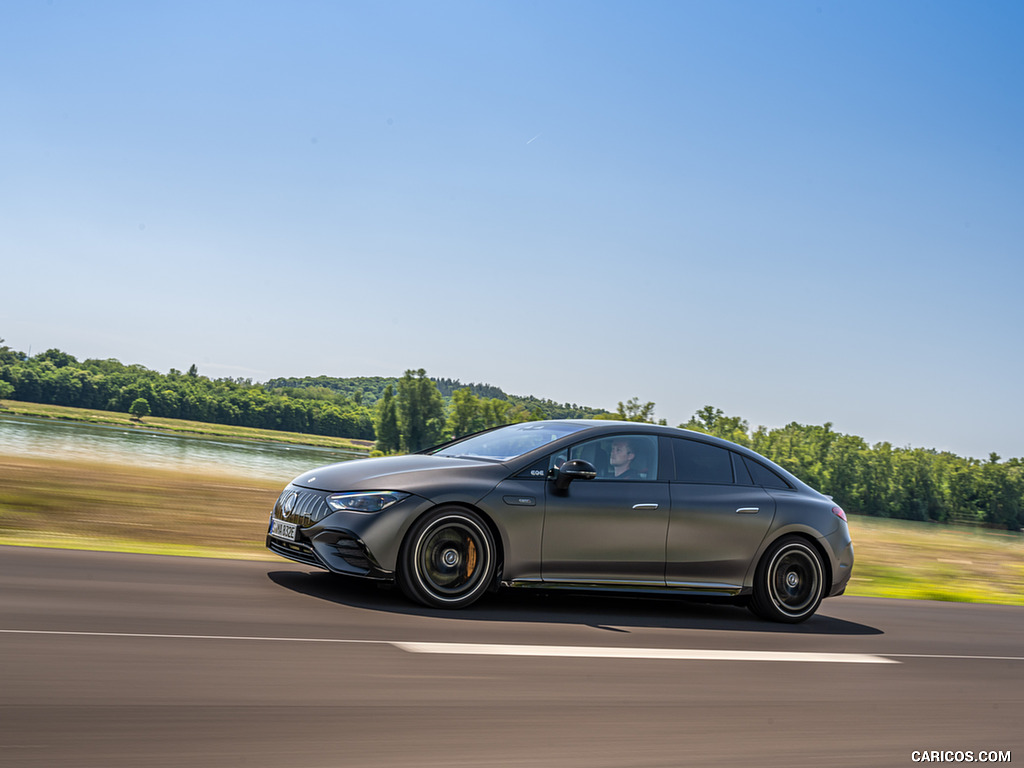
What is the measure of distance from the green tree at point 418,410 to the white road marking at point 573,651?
4278 inches

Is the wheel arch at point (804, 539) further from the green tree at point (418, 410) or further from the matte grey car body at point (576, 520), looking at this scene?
the green tree at point (418, 410)

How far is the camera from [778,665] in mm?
6098

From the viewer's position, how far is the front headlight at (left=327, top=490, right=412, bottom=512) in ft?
20.9

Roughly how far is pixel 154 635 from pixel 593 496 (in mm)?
3370

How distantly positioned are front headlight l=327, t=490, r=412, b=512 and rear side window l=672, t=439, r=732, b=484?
2.50 m

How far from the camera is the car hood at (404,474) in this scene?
21.3ft

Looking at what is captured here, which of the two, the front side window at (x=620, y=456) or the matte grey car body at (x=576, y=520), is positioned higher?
the front side window at (x=620, y=456)

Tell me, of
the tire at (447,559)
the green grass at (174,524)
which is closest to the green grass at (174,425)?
the green grass at (174,524)

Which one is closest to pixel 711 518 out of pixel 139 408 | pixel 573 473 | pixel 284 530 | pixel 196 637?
pixel 573 473

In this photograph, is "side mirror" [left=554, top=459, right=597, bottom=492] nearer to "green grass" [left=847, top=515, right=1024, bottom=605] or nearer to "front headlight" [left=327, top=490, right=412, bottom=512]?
"front headlight" [left=327, top=490, right=412, bottom=512]

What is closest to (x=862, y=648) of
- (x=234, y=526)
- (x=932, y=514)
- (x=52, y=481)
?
(x=234, y=526)

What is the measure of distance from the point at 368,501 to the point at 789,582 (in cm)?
393

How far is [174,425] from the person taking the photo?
106 meters

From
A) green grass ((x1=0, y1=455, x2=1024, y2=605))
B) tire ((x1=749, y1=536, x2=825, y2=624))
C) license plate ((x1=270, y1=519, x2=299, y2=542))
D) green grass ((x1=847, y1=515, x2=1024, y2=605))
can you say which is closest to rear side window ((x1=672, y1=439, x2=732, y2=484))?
tire ((x1=749, y1=536, x2=825, y2=624))
